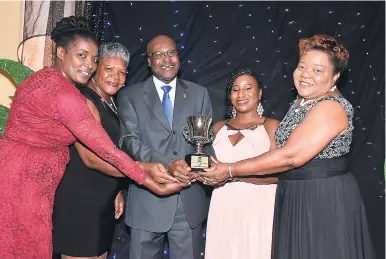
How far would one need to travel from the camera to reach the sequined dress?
7.36ft

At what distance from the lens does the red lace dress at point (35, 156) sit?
6.81 ft

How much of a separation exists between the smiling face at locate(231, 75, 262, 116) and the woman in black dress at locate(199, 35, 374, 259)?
52 cm

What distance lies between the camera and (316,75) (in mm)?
2324

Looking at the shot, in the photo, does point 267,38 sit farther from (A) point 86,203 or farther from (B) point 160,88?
(A) point 86,203

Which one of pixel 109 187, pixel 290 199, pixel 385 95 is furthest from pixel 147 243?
pixel 385 95

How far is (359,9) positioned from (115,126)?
8.05ft

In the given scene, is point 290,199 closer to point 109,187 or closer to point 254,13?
point 109,187

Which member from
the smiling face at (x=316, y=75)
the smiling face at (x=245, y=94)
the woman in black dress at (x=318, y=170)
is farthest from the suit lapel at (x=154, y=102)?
the smiling face at (x=316, y=75)

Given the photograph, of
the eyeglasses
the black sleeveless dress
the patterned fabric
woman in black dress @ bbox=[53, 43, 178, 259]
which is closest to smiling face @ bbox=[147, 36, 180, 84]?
the eyeglasses

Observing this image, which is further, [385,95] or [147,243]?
[385,95]

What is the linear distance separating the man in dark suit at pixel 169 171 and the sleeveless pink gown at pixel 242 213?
11 cm

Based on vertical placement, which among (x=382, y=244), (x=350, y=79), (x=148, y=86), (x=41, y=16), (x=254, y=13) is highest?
(x=254, y=13)

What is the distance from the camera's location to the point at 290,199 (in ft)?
7.73

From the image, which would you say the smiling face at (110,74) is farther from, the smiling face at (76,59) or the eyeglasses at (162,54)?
the smiling face at (76,59)
